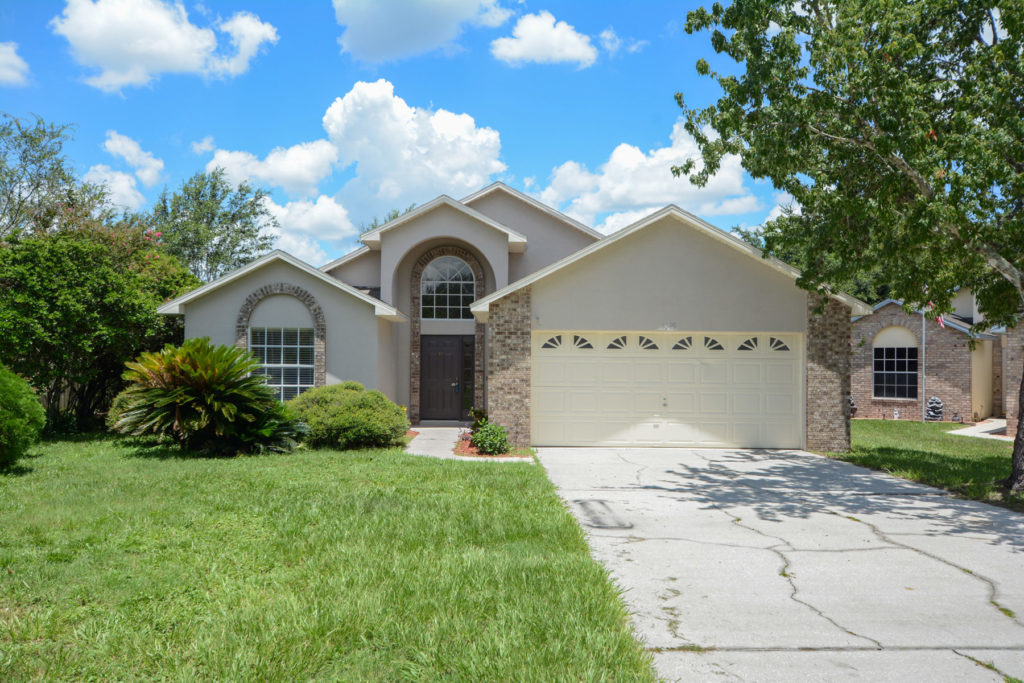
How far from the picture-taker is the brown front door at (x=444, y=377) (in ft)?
63.6

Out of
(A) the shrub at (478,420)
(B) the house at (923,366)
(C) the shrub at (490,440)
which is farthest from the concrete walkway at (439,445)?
(B) the house at (923,366)

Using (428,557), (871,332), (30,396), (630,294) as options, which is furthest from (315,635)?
(871,332)

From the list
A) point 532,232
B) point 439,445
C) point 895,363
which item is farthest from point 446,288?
point 895,363

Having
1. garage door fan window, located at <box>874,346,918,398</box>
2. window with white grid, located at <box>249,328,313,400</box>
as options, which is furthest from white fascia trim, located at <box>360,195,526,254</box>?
garage door fan window, located at <box>874,346,918,398</box>

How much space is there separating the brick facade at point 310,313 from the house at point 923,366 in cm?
1649

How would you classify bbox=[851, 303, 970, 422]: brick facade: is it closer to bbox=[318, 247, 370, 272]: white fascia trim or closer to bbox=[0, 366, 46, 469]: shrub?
bbox=[318, 247, 370, 272]: white fascia trim

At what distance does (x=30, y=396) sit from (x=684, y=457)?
36.6 feet

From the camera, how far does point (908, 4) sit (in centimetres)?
1118

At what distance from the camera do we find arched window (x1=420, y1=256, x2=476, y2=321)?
19531 millimetres

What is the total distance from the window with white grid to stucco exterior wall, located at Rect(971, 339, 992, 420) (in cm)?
2049

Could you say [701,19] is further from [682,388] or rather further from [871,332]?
[871,332]

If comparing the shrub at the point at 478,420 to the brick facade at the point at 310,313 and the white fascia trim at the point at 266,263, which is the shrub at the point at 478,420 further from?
the brick facade at the point at 310,313

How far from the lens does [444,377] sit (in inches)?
764

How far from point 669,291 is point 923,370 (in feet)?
44.0
